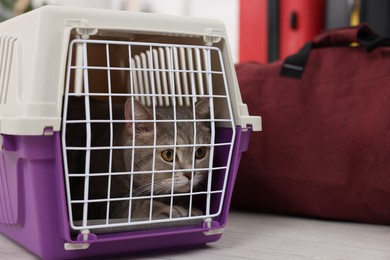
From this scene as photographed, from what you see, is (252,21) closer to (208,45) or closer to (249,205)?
(249,205)

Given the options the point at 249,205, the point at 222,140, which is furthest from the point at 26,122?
the point at 249,205

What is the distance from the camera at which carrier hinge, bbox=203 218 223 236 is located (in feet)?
3.79

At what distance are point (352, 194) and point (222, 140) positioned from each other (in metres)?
0.46

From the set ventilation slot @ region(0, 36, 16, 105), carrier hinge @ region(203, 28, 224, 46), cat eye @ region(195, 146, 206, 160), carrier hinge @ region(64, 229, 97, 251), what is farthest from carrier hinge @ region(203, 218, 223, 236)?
ventilation slot @ region(0, 36, 16, 105)

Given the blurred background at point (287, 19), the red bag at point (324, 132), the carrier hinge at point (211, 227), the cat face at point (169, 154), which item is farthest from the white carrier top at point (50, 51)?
the blurred background at point (287, 19)

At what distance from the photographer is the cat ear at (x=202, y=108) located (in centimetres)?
125

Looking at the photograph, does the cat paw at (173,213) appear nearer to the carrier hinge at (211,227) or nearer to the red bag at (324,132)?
the carrier hinge at (211,227)

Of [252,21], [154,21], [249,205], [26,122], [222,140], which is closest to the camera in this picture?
[26,122]

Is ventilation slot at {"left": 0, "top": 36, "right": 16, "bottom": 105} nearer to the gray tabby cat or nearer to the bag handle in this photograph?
the gray tabby cat

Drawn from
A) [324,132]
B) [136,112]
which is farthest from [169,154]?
[324,132]

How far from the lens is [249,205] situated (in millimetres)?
1664

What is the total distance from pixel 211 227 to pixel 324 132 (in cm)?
53

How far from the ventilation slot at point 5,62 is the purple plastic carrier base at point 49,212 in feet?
0.45

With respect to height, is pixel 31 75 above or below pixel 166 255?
above
